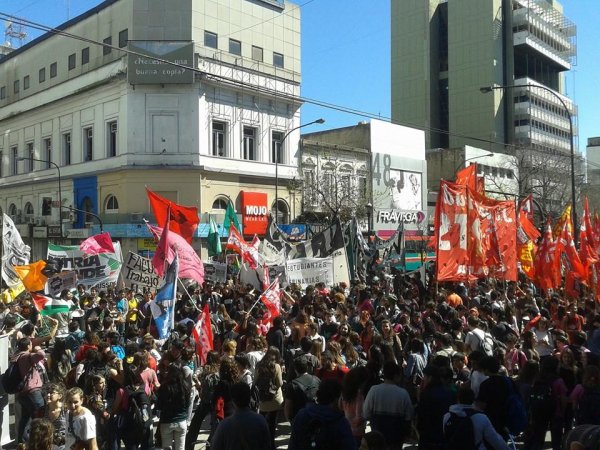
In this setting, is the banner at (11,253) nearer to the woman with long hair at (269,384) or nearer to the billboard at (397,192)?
the woman with long hair at (269,384)

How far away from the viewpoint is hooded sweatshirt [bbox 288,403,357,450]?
5.43m

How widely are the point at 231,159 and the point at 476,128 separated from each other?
4379 cm

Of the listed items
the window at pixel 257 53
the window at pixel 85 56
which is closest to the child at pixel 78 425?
the window at pixel 257 53

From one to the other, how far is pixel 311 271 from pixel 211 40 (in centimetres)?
2458

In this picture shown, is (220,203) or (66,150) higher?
(66,150)

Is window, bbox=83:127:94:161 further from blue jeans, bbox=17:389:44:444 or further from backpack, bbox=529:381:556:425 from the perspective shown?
backpack, bbox=529:381:556:425

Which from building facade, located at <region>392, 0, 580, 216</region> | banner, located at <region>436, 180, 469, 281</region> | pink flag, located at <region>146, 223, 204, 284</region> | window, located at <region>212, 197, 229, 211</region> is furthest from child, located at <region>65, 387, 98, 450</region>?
building facade, located at <region>392, 0, 580, 216</region>

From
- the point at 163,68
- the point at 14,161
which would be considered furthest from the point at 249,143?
the point at 14,161

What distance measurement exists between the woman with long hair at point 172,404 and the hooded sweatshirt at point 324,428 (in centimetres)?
221

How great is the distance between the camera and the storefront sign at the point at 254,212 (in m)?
38.4

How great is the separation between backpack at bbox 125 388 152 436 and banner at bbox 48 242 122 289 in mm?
9679

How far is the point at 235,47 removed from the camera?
39.0m

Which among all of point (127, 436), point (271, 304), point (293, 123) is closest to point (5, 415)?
point (127, 436)

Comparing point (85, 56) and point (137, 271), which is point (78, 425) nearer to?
point (137, 271)
